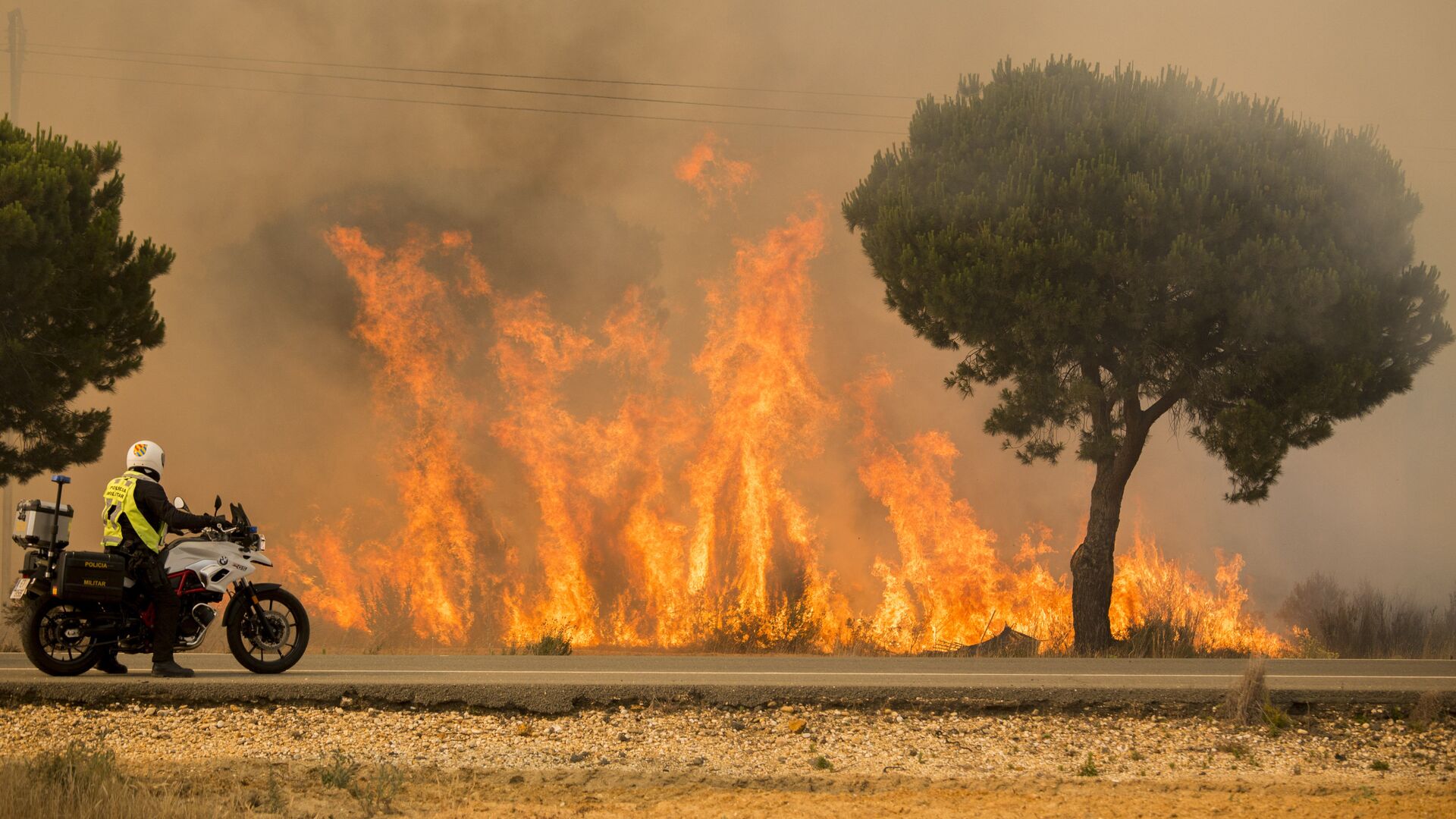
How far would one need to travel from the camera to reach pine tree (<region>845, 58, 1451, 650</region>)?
18297mm

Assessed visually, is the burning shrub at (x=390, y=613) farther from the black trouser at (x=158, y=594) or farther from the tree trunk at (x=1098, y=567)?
the black trouser at (x=158, y=594)

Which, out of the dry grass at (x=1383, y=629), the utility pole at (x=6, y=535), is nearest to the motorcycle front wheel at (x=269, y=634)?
the dry grass at (x=1383, y=629)

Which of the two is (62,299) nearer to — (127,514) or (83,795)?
(127,514)

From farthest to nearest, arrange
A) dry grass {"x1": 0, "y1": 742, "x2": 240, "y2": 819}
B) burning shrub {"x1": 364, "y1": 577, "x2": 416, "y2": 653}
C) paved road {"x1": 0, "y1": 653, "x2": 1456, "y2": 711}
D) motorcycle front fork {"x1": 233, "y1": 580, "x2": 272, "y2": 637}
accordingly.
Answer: burning shrub {"x1": 364, "y1": 577, "x2": 416, "y2": 653} < motorcycle front fork {"x1": 233, "y1": 580, "x2": 272, "y2": 637} < paved road {"x1": 0, "y1": 653, "x2": 1456, "y2": 711} < dry grass {"x1": 0, "y1": 742, "x2": 240, "y2": 819}

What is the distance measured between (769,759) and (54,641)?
6.20m

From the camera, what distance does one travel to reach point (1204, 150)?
18672 millimetres

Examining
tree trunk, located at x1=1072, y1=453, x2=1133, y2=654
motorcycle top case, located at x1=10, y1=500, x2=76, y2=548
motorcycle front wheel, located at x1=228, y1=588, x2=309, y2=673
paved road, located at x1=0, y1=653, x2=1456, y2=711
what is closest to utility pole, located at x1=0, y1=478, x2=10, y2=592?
paved road, located at x1=0, y1=653, x2=1456, y2=711

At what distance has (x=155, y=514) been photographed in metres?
10.1

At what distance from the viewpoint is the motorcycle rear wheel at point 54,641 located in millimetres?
10070

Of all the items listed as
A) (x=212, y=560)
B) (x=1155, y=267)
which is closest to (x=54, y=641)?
(x=212, y=560)

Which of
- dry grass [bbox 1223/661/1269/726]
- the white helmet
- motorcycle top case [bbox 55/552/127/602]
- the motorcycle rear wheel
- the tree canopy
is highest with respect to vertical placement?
the tree canopy

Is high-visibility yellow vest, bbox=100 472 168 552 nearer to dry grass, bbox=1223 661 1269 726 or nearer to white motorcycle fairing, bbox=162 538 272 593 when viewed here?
white motorcycle fairing, bbox=162 538 272 593

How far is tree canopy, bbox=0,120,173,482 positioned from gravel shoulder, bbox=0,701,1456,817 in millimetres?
10595

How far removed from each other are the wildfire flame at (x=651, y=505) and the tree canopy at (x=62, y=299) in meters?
8.08
